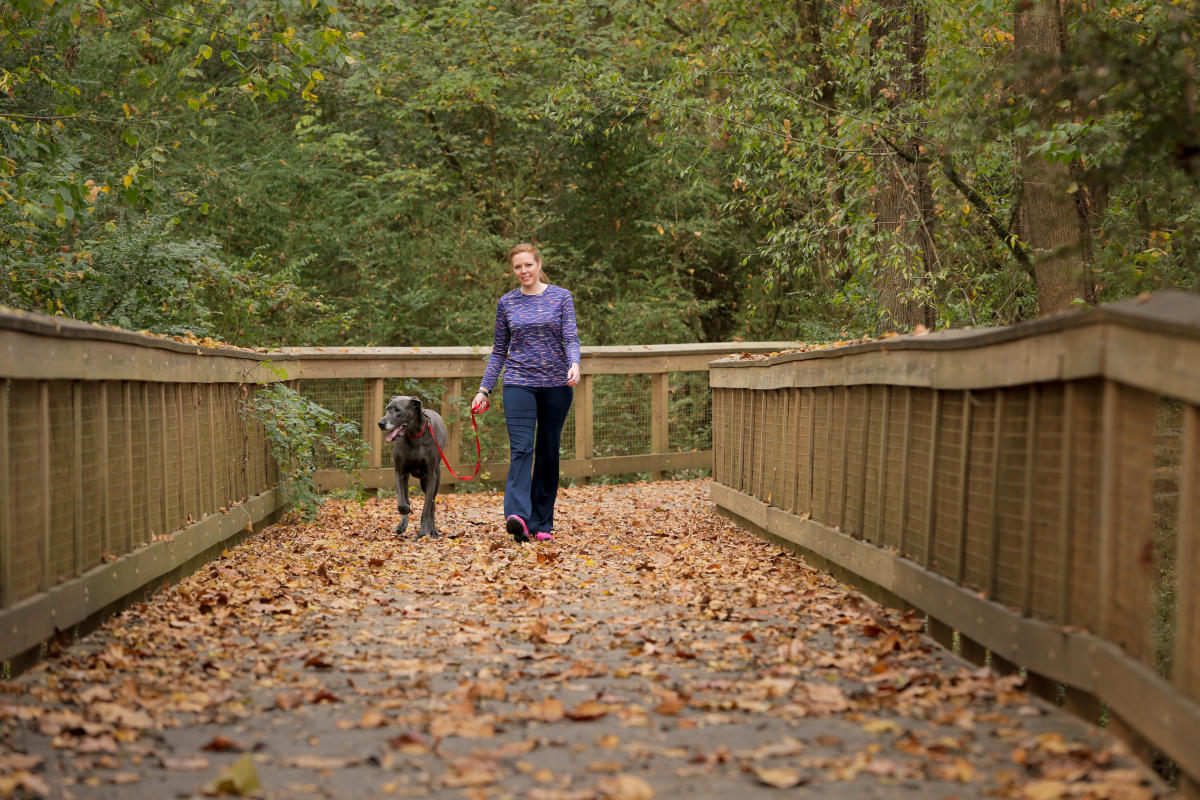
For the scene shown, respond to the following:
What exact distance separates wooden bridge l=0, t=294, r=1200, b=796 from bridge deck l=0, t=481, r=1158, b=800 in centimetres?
21

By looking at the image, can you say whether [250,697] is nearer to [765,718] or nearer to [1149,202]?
[765,718]

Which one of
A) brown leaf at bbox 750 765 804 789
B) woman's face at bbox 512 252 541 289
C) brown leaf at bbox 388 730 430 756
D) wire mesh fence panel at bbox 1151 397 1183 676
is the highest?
woman's face at bbox 512 252 541 289

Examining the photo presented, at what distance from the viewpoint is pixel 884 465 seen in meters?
5.88

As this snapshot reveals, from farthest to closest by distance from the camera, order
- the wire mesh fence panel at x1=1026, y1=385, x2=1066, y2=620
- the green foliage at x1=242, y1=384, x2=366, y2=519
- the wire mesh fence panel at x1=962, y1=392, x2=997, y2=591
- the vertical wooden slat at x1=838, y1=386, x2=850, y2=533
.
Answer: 1. the green foliage at x1=242, y1=384, x2=366, y2=519
2. the vertical wooden slat at x1=838, y1=386, x2=850, y2=533
3. the wire mesh fence panel at x1=962, y1=392, x2=997, y2=591
4. the wire mesh fence panel at x1=1026, y1=385, x2=1066, y2=620

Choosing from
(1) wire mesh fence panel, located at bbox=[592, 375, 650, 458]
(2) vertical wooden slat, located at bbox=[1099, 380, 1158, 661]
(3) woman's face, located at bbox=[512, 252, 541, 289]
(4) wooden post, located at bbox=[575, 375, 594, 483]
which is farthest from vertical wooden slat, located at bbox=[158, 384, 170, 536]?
(1) wire mesh fence panel, located at bbox=[592, 375, 650, 458]

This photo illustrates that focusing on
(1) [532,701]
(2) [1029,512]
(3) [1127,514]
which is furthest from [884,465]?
(1) [532,701]

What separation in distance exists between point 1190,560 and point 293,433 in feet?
25.4

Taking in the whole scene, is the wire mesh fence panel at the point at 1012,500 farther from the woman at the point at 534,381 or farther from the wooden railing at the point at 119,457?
the woman at the point at 534,381

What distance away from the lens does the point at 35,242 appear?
10.6 metres

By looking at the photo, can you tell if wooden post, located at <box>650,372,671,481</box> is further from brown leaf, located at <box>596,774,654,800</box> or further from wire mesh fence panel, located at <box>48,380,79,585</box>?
brown leaf, located at <box>596,774,654,800</box>

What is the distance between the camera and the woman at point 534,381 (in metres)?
8.70

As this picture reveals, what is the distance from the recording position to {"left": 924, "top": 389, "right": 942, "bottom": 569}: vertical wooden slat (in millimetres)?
5148

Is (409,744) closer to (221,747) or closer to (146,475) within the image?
(221,747)

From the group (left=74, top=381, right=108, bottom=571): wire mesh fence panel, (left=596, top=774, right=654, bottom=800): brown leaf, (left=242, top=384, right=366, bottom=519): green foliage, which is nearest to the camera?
(left=596, top=774, right=654, bottom=800): brown leaf
